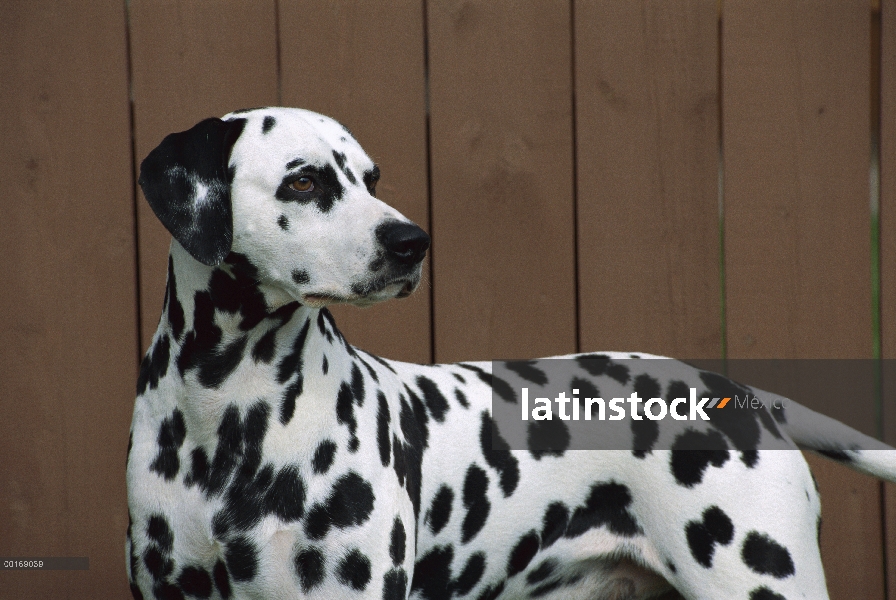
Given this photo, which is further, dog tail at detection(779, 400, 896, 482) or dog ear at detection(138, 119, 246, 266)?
dog tail at detection(779, 400, 896, 482)

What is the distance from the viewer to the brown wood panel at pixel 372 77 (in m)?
3.37

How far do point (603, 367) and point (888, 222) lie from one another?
54.5 inches

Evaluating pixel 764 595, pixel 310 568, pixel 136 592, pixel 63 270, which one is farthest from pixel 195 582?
pixel 63 270

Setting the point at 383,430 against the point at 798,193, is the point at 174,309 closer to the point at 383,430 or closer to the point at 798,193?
the point at 383,430

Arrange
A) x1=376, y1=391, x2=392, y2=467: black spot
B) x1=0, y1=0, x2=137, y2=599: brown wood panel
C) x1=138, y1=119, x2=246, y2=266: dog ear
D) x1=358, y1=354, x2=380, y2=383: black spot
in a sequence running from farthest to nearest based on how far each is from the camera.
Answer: x1=0, y1=0, x2=137, y2=599: brown wood panel → x1=358, y1=354, x2=380, y2=383: black spot → x1=376, y1=391, x2=392, y2=467: black spot → x1=138, y1=119, x2=246, y2=266: dog ear

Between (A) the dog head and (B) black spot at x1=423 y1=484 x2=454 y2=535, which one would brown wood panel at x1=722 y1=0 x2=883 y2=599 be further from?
(A) the dog head

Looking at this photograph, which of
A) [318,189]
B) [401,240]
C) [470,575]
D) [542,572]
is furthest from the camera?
[542,572]

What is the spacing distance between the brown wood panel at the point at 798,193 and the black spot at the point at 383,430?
1.58 meters

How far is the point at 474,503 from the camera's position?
2.55 m

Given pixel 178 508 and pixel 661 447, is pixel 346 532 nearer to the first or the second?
pixel 178 508

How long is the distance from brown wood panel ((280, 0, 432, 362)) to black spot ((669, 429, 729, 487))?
1.15 metres

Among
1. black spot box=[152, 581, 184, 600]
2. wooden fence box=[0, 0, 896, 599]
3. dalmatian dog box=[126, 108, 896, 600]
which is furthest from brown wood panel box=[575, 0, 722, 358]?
black spot box=[152, 581, 184, 600]

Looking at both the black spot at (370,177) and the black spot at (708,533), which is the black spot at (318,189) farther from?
the black spot at (708,533)

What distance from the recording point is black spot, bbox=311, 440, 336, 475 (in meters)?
2.19
